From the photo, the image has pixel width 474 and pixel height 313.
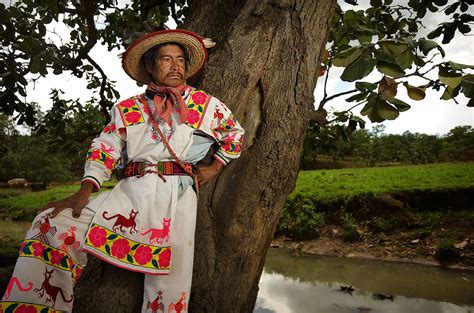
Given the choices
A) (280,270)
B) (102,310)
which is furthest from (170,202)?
(280,270)

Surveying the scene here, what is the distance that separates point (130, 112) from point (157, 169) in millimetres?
307

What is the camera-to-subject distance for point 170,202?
5.16ft

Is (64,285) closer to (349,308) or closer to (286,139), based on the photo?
(286,139)

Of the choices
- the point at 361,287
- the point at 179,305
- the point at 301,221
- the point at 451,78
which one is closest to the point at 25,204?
the point at 301,221

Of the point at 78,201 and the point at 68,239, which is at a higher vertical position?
the point at 78,201

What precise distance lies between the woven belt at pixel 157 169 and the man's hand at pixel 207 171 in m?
0.08

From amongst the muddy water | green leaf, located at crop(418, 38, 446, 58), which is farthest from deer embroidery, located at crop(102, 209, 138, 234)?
the muddy water

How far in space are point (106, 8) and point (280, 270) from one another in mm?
4450

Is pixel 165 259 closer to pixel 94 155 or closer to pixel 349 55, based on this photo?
pixel 94 155

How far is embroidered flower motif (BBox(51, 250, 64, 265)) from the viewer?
4.88 feet

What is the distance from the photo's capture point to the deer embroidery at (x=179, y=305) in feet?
4.75

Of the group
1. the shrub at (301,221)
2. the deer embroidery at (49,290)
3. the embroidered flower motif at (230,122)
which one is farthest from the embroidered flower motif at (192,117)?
the shrub at (301,221)

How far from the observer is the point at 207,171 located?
5.76 feet

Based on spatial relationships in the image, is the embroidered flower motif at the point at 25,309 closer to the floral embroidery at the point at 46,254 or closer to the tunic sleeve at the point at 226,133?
the floral embroidery at the point at 46,254
